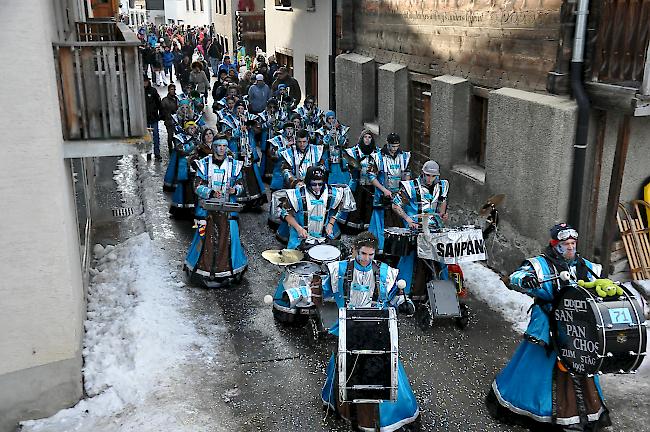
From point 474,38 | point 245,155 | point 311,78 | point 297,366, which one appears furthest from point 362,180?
point 311,78

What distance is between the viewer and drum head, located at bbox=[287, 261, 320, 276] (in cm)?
686

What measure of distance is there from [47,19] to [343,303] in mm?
3720

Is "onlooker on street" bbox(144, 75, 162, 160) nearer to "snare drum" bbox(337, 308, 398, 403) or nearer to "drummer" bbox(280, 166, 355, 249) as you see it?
"drummer" bbox(280, 166, 355, 249)

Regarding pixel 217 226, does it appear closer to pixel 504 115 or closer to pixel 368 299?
pixel 368 299

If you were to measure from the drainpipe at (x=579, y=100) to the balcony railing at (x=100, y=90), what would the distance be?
4987 millimetres

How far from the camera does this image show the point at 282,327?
830 centimetres

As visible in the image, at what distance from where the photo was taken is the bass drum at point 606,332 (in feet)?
17.0

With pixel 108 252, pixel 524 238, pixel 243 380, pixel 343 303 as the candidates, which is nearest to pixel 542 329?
pixel 343 303

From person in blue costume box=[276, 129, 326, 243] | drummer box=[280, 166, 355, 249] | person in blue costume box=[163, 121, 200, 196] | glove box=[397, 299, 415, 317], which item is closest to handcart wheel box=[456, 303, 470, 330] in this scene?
drummer box=[280, 166, 355, 249]

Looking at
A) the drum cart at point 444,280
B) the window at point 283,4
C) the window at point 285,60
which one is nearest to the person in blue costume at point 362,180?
the drum cart at point 444,280

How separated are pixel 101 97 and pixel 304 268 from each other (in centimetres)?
274

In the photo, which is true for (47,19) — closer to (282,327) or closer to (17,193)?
(17,193)

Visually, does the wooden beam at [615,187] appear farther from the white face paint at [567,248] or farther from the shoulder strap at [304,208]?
the shoulder strap at [304,208]

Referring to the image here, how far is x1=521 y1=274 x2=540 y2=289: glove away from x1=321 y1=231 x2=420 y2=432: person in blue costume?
105 cm
